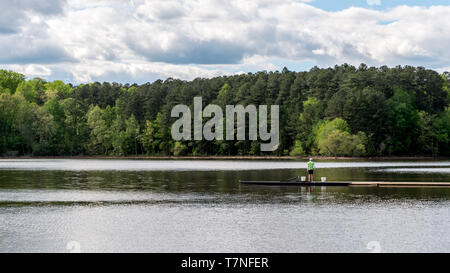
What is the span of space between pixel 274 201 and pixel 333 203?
3.84m

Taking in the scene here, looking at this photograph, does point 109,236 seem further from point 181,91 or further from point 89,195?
point 181,91

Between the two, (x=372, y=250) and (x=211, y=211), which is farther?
(x=211, y=211)

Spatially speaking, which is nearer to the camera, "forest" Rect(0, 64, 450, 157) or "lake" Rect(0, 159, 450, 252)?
"lake" Rect(0, 159, 450, 252)

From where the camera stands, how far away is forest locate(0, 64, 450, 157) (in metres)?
133

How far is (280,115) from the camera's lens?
14600 centimetres

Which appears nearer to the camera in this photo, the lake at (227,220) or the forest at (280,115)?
the lake at (227,220)

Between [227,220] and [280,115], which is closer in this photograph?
[227,220]

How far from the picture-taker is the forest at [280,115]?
133000 mm

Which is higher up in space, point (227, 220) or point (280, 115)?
point (280, 115)

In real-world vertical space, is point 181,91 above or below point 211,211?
above
